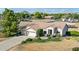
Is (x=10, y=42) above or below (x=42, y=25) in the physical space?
below

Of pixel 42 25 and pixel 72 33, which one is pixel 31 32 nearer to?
pixel 42 25

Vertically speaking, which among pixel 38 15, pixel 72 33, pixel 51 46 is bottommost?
pixel 51 46

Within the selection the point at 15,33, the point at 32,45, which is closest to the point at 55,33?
the point at 32,45

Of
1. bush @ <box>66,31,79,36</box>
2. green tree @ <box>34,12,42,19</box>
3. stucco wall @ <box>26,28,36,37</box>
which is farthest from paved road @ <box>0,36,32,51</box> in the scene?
bush @ <box>66,31,79,36</box>

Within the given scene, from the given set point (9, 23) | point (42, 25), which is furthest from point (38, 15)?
point (9, 23)
